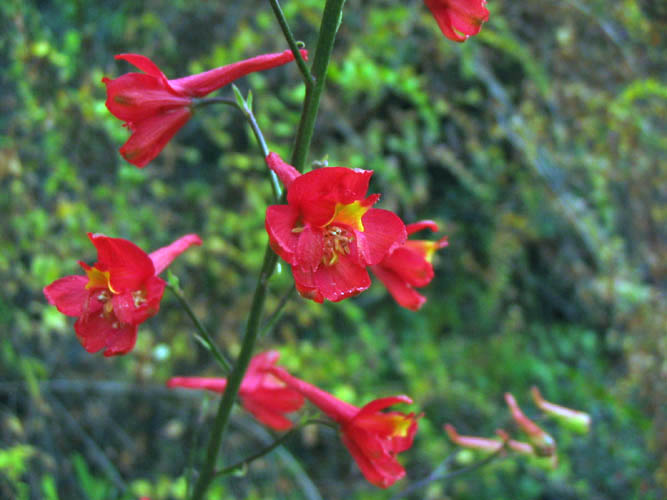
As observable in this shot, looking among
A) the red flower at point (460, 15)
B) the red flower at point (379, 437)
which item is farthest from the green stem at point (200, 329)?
the red flower at point (460, 15)

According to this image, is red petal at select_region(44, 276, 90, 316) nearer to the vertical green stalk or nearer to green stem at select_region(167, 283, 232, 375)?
green stem at select_region(167, 283, 232, 375)

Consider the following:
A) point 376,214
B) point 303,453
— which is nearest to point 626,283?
point 303,453

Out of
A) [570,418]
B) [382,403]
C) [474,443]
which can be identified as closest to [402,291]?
[382,403]

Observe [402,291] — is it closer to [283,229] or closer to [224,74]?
[283,229]

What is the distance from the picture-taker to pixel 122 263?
3.04 feet

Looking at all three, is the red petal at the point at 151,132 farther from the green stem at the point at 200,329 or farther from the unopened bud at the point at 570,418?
the unopened bud at the point at 570,418

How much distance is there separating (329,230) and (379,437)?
424mm

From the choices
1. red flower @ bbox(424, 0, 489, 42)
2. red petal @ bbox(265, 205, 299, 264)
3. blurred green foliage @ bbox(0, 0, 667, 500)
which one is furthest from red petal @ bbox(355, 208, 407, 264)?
blurred green foliage @ bbox(0, 0, 667, 500)

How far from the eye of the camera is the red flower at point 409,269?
1146 millimetres

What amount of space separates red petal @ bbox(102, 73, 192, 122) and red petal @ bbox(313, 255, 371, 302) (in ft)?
1.27

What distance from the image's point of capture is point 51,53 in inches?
80.0

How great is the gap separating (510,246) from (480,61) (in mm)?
1023

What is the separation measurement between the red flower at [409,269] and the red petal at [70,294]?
517mm

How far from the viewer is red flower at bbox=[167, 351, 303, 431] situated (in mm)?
1217
